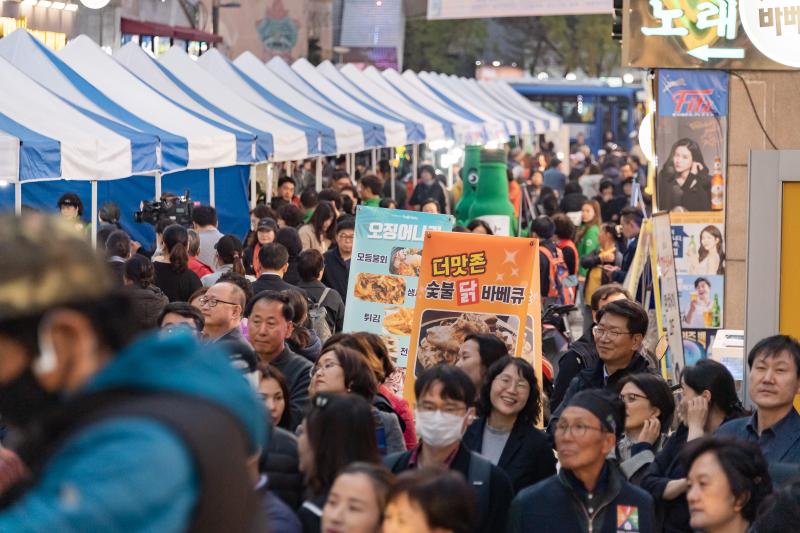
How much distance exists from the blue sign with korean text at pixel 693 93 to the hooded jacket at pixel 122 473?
841 centimetres

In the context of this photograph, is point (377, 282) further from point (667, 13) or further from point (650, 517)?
point (650, 517)

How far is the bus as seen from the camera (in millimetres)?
55594

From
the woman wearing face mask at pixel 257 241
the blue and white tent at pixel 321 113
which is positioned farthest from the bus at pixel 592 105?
the woman wearing face mask at pixel 257 241

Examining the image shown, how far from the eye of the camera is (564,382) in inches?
336

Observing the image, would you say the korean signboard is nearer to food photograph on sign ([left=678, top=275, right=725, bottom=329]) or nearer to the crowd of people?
food photograph on sign ([left=678, top=275, right=725, bottom=329])

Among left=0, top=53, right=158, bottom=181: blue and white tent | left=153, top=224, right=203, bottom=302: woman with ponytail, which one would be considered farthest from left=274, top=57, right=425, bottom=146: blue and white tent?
left=153, top=224, right=203, bottom=302: woman with ponytail

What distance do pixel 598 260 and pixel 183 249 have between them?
509 cm

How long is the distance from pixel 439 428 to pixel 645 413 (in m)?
1.36

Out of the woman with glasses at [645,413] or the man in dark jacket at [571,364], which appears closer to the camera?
the woman with glasses at [645,413]

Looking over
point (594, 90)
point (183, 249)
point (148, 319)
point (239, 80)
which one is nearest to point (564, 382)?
point (148, 319)

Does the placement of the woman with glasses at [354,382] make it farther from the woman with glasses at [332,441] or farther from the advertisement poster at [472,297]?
the advertisement poster at [472,297]

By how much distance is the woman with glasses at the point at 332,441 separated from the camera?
494 centimetres

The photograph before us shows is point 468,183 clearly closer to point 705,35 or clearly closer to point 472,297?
point 705,35

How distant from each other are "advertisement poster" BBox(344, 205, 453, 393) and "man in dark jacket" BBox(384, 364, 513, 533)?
4.26 metres
